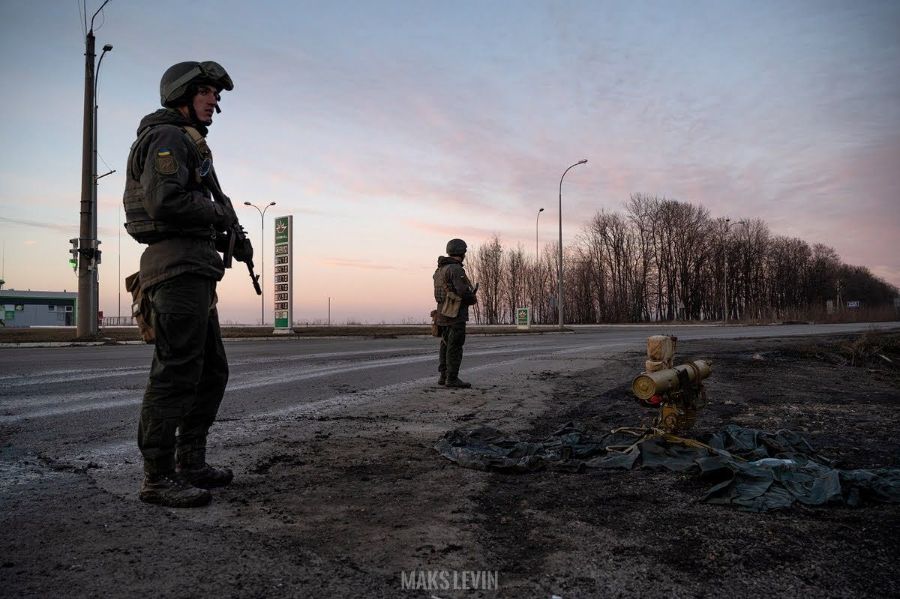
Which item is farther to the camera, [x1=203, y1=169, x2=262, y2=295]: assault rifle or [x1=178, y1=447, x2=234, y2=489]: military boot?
[x1=203, y1=169, x2=262, y2=295]: assault rifle

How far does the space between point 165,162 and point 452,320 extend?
17.0 feet

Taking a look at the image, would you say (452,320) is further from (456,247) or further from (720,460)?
(720,460)

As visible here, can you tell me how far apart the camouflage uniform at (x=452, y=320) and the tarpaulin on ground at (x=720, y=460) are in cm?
300

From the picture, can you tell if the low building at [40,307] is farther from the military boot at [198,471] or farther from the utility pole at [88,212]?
the military boot at [198,471]

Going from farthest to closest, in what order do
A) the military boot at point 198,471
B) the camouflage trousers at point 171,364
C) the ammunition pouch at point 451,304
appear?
1. the ammunition pouch at point 451,304
2. the military boot at point 198,471
3. the camouflage trousers at point 171,364

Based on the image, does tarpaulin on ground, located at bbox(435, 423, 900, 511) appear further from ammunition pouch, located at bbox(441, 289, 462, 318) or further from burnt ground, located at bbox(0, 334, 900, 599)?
ammunition pouch, located at bbox(441, 289, 462, 318)

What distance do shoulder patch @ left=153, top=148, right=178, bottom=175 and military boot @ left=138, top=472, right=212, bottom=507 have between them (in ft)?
4.84

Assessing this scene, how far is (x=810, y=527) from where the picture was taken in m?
2.58

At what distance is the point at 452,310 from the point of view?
307 inches

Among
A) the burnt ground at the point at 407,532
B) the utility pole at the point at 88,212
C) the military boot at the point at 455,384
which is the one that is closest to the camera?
the burnt ground at the point at 407,532

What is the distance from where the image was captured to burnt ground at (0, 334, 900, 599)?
2.03 meters

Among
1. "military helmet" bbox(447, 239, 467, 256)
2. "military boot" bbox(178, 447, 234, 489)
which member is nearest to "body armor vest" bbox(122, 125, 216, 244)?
"military boot" bbox(178, 447, 234, 489)

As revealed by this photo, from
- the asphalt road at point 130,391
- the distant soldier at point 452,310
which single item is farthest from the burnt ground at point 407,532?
the distant soldier at point 452,310

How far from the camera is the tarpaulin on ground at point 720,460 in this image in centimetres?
294
